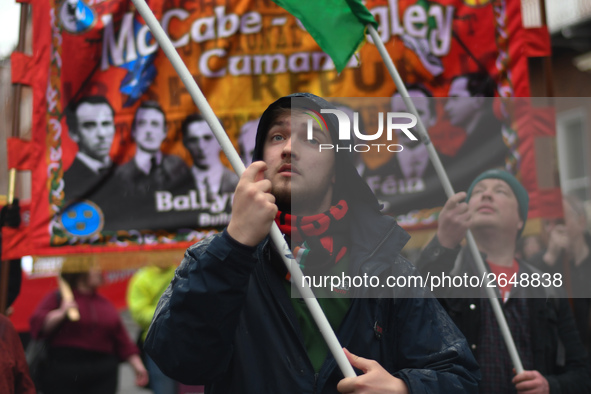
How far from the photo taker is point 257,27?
12.7 feet

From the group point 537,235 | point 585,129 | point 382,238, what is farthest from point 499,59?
point 585,129

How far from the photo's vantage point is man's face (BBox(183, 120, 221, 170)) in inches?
148

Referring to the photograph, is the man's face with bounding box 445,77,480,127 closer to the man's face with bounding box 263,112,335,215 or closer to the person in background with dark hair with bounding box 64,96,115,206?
the man's face with bounding box 263,112,335,215

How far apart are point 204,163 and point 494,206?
1.72m

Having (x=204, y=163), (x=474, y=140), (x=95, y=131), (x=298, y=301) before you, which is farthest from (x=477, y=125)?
(x=95, y=131)

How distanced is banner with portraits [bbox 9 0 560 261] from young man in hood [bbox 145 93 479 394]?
174cm

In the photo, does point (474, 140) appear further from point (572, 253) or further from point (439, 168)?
point (572, 253)

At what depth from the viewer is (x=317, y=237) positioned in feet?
6.30

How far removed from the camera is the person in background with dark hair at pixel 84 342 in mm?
4539

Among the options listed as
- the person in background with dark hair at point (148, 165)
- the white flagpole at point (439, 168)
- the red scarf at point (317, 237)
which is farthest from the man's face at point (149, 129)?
the red scarf at point (317, 237)

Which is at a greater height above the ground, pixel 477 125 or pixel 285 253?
pixel 477 125

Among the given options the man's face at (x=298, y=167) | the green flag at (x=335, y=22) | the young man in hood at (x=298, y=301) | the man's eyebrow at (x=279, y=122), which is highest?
the green flag at (x=335, y=22)

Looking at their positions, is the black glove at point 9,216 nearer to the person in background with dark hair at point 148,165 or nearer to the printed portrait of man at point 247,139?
the person in background with dark hair at point 148,165

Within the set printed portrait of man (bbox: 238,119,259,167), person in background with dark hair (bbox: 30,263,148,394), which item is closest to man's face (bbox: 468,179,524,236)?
printed portrait of man (bbox: 238,119,259,167)
